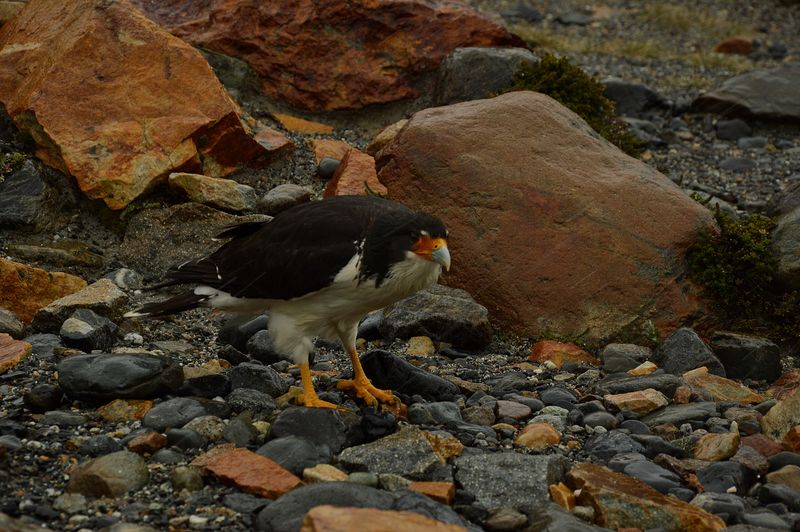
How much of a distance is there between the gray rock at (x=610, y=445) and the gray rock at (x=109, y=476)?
2.53 meters

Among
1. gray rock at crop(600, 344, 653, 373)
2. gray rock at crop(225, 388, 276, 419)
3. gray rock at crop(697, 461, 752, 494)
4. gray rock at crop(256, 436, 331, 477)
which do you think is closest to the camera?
gray rock at crop(256, 436, 331, 477)

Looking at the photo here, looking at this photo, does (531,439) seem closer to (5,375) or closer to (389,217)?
(389,217)

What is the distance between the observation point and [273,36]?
37.5ft

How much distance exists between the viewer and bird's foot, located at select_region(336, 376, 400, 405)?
6.63 m

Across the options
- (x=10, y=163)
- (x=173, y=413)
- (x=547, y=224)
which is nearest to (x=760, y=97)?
(x=547, y=224)

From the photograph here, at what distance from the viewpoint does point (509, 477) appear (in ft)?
18.0

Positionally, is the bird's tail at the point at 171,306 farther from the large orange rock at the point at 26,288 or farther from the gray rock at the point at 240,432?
the large orange rock at the point at 26,288

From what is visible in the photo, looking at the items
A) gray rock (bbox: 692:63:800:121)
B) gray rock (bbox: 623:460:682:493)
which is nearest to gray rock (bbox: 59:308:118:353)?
gray rock (bbox: 623:460:682:493)

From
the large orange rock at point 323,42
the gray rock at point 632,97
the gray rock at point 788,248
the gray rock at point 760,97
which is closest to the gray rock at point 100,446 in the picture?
the gray rock at point 788,248

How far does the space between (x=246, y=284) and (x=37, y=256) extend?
9.64ft

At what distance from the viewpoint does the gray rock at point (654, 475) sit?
5.67m

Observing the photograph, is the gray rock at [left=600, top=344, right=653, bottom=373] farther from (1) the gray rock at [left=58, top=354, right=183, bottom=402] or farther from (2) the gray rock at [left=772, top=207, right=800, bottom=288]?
(1) the gray rock at [left=58, top=354, right=183, bottom=402]

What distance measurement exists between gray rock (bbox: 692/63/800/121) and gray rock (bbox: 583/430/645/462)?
784 centimetres

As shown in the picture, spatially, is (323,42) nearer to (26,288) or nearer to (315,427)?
(26,288)
